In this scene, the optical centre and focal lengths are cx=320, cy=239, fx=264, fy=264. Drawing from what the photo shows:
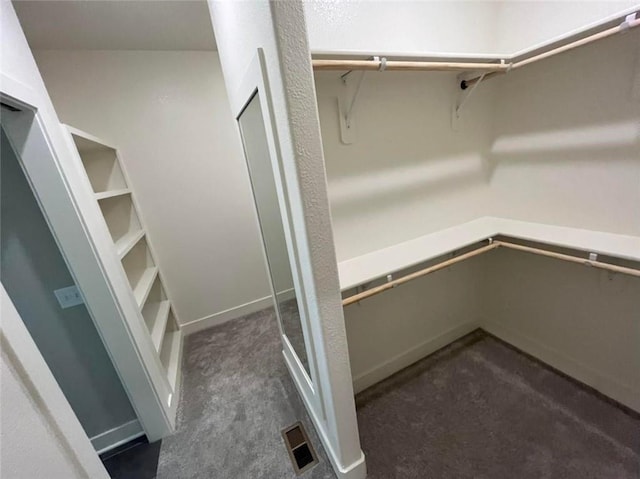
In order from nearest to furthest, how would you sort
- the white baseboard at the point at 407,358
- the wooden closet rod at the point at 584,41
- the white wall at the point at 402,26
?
the wooden closet rod at the point at 584,41
the white wall at the point at 402,26
the white baseboard at the point at 407,358

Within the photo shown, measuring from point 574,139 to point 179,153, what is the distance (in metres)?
2.74

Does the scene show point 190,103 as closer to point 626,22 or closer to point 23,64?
point 23,64

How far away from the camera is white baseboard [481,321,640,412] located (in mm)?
1419

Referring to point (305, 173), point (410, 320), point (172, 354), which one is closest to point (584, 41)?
point (305, 173)

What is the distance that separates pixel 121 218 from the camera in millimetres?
2107

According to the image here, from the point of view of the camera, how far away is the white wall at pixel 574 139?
3.97 feet

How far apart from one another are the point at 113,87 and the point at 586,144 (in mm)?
3122

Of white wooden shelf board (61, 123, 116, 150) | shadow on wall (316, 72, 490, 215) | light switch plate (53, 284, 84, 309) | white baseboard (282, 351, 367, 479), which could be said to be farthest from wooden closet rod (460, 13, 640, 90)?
light switch plate (53, 284, 84, 309)

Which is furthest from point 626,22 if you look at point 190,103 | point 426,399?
point 190,103

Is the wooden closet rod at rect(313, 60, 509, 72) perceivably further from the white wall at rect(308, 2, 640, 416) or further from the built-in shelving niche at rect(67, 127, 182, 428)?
the built-in shelving niche at rect(67, 127, 182, 428)

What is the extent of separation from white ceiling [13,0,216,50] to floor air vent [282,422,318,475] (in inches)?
104

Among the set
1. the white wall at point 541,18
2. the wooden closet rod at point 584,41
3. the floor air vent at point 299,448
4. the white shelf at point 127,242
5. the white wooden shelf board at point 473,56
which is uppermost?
the white wall at point 541,18

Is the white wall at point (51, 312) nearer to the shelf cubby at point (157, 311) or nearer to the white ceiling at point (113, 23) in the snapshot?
the shelf cubby at point (157, 311)

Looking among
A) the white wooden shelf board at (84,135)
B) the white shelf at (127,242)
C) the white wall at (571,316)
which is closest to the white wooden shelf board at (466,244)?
the white wall at (571,316)
